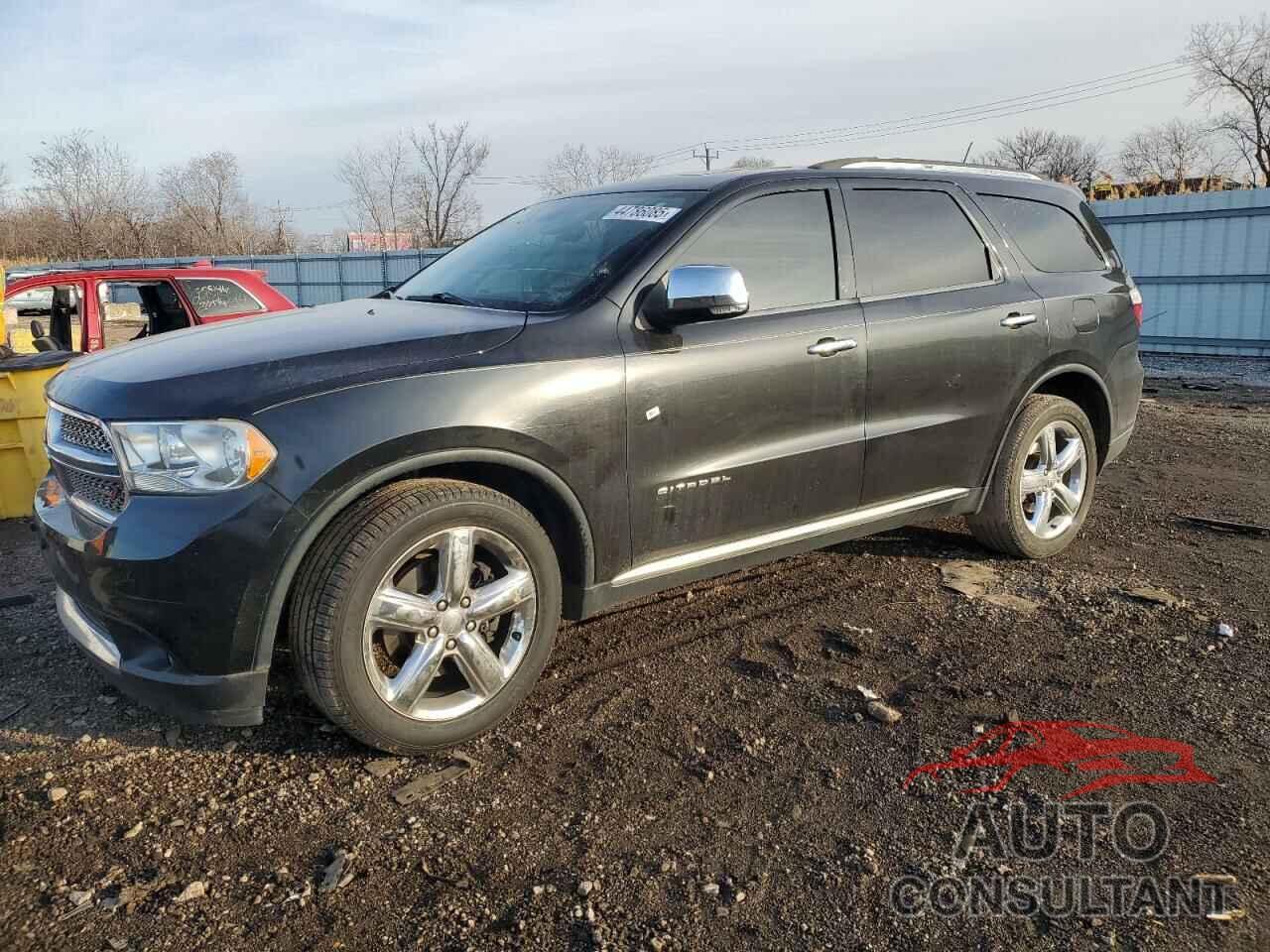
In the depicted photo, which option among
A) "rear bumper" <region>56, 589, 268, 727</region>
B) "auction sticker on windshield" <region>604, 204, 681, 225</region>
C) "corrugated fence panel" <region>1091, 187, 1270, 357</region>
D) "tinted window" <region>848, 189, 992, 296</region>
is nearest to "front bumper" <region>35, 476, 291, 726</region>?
"rear bumper" <region>56, 589, 268, 727</region>

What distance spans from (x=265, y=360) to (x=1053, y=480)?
3787mm

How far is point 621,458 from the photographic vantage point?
3326mm

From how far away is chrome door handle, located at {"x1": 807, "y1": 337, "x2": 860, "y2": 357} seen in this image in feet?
12.5

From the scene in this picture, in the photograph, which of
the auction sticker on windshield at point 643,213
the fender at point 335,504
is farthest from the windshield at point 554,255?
the fender at point 335,504

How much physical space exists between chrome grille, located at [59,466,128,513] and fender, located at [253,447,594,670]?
509 millimetres

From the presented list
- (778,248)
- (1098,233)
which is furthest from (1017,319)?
(778,248)

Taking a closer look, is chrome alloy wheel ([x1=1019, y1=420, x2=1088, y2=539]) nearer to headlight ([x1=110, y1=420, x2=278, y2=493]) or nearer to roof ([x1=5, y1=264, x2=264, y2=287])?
headlight ([x1=110, y1=420, x2=278, y2=493])

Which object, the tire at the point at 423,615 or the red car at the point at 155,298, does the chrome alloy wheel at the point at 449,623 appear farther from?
the red car at the point at 155,298

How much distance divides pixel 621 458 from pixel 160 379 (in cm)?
143

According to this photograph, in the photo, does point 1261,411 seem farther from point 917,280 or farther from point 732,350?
point 732,350

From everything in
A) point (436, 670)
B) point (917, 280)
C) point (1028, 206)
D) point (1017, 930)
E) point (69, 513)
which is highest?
point (1028, 206)

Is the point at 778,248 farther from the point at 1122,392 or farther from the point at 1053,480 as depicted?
the point at 1122,392

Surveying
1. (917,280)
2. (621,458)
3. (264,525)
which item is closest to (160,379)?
(264,525)

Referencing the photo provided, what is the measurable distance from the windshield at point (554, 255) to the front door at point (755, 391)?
20 centimetres
